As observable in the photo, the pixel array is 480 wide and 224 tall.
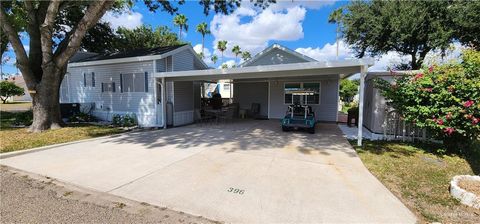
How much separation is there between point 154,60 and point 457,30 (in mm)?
17739

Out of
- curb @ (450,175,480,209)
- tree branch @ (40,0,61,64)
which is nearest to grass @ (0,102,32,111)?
tree branch @ (40,0,61,64)

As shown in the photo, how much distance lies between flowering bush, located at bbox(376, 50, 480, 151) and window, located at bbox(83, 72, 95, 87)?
538 inches

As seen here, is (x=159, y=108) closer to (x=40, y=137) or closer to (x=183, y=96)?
(x=183, y=96)

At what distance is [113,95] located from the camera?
38.9 feet

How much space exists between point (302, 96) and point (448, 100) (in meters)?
7.84

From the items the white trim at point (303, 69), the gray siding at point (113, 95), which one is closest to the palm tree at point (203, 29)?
the gray siding at point (113, 95)

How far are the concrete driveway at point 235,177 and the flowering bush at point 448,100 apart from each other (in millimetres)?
2007

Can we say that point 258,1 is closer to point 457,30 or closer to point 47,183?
point 47,183

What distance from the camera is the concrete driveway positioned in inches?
126

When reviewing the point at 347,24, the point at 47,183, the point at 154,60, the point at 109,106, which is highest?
the point at 347,24

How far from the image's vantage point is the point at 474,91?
537cm

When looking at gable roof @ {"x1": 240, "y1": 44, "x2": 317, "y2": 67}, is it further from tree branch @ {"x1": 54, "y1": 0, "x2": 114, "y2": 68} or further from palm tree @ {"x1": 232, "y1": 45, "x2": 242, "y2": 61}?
palm tree @ {"x1": 232, "y1": 45, "x2": 242, "y2": 61}

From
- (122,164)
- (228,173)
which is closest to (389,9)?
(228,173)

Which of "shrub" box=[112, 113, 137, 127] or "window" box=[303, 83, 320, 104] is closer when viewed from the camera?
"shrub" box=[112, 113, 137, 127]
